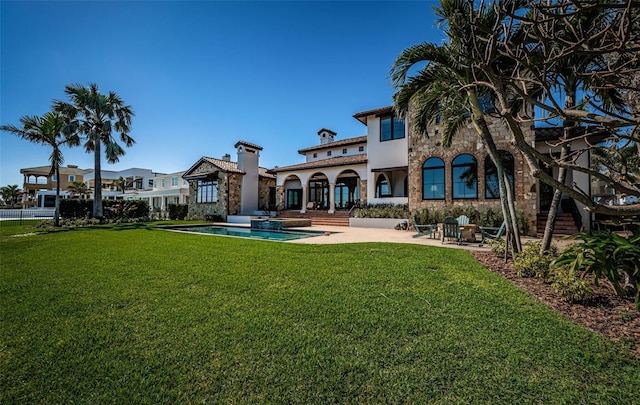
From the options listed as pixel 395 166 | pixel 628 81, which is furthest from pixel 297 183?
pixel 628 81

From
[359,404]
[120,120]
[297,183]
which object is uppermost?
[120,120]

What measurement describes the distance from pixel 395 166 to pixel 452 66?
13203 millimetres

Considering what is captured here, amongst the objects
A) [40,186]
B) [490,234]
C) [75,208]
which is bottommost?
[490,234]

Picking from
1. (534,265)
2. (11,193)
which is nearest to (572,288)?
(534,265)

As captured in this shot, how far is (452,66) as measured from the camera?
26.7 feet

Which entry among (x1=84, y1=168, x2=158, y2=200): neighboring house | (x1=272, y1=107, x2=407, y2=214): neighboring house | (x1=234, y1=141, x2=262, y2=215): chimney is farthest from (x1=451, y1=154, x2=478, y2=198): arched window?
(x1=84, y1=168, x2=158, y2=200): neighboring house

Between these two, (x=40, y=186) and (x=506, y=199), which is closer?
(x=506, y=199)

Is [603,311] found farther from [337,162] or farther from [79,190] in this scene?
[79,190]

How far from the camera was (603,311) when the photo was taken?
429 centimetres

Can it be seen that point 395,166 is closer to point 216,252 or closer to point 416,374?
point 216,252

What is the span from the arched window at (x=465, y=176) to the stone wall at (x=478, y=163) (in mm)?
219

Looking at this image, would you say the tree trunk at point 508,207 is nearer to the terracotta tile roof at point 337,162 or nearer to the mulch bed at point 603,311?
the mulch bed at point 603,311

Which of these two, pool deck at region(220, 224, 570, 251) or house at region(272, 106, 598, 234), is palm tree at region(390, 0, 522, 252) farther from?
house at region(272, 106, 598, 234)

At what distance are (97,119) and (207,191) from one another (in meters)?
10.8
